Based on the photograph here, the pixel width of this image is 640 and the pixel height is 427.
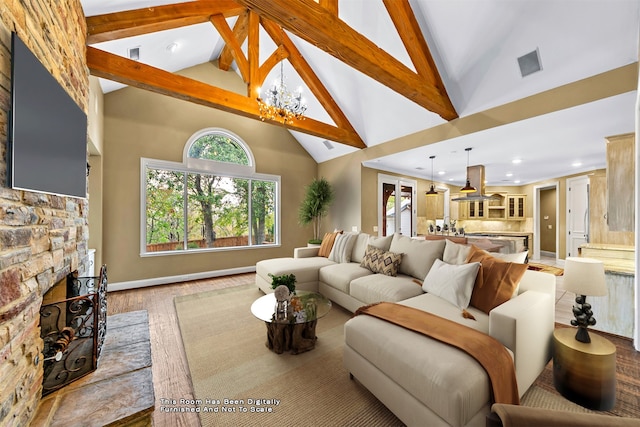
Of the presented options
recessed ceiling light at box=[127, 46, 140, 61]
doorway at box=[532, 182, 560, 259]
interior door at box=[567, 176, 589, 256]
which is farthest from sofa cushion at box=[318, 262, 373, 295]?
doorway at box=[532, 182, 560, 259]

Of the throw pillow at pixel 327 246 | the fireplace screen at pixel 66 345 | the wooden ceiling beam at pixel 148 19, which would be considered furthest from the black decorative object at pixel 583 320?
the wooden ceiling beam at pixel 148 19

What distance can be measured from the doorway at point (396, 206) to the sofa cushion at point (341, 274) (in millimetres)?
2592

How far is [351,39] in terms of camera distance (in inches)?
92.3

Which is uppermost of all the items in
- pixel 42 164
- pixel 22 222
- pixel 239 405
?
pixel 42 164

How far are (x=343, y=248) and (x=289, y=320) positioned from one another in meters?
2.01

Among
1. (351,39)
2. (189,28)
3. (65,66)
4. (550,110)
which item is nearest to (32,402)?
(65,66)

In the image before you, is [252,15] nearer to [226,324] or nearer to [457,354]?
[226,324]

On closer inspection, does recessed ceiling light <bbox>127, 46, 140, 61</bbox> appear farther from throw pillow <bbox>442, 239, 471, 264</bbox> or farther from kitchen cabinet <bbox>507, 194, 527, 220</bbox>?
kitchen cabinet <bbox>507, 194, 527, 220</bbox>

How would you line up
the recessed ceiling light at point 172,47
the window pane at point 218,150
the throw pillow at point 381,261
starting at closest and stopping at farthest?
the throw pillow at point 381,261 < the recessed ceiling light at point 172,47 < the window pane at point 218,150

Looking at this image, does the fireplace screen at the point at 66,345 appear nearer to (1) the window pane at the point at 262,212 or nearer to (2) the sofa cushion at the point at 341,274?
(2) the sofa cushion at the point at 341,274

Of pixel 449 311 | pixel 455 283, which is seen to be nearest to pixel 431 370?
pixel 449 311

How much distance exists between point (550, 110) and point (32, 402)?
16.2ft

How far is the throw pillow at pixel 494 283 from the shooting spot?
200 cm

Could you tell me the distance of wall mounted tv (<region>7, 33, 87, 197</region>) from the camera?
43.9 inches
